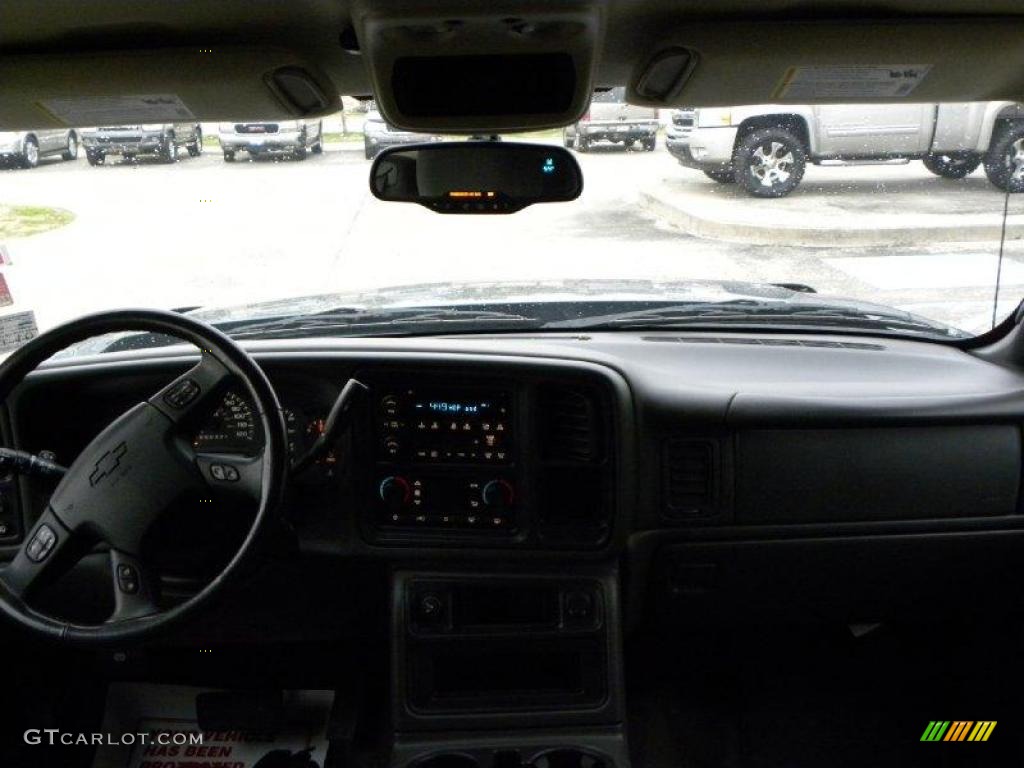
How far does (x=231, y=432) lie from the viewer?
3016 millimetres

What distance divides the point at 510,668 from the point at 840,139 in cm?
228

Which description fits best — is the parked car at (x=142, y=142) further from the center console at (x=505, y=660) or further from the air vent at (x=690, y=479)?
the air vent at (x=690, y=479)

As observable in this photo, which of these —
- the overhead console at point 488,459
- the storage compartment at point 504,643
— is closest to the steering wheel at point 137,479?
the overhead console at point 488,459

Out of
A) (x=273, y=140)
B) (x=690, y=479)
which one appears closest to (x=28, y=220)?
(x=273, y=140)

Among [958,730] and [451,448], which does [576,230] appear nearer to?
[451,448]

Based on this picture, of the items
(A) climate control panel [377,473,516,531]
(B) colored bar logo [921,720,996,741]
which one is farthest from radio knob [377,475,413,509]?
(B) colored bar logo [921,720,996,741]

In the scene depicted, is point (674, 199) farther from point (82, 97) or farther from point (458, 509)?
point (82, 97)

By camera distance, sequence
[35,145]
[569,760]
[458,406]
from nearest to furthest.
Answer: [458,406] < [569,760] < [35,145]

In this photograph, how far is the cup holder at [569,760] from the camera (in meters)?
3.24

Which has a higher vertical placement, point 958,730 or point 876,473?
point 876,473

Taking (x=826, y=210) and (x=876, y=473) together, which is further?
(x=826, y=210)

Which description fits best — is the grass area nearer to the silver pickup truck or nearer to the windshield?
the windshield

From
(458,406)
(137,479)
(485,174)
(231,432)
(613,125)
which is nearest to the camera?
(137,479)

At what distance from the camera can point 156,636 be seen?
2.38m
